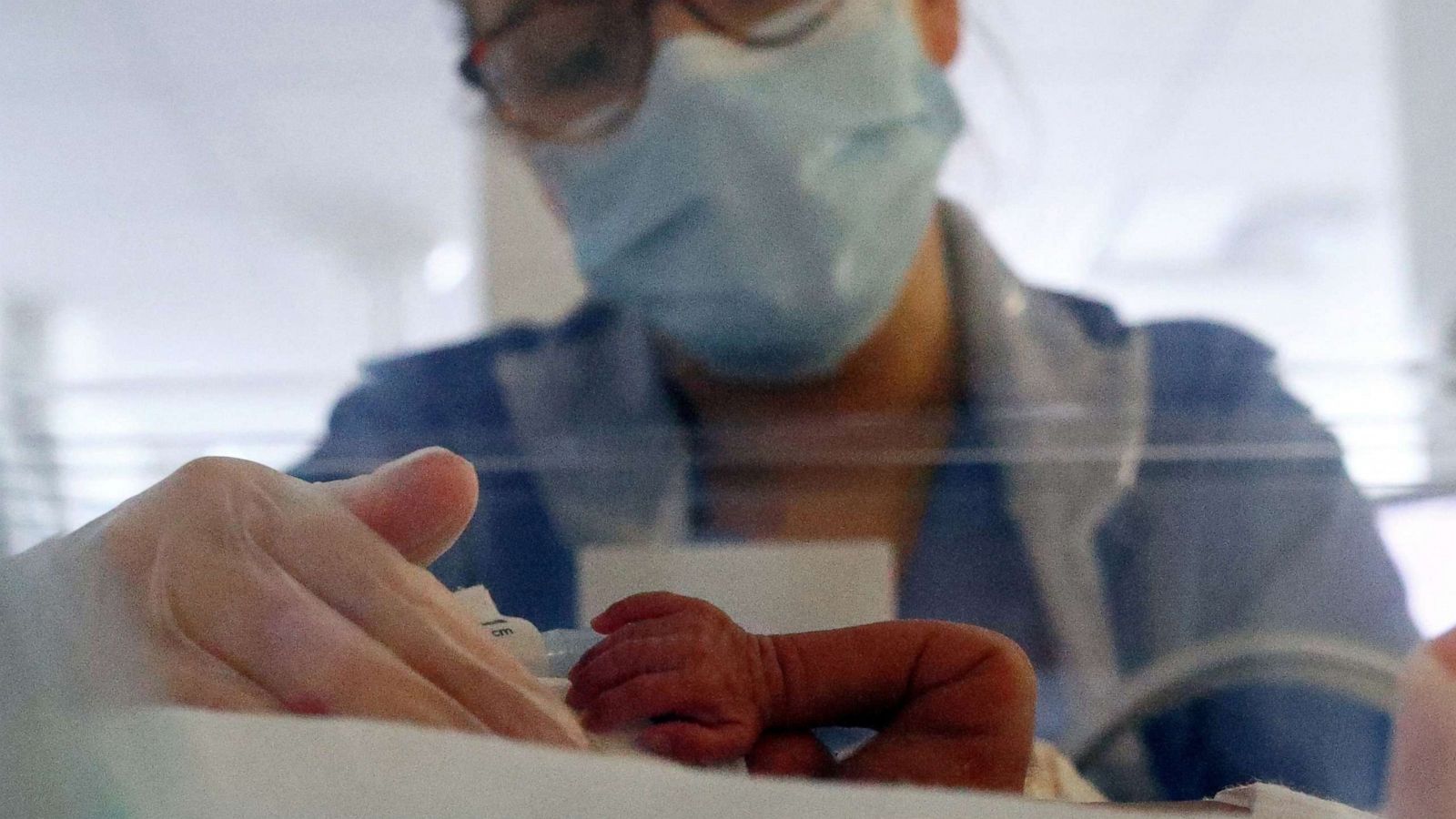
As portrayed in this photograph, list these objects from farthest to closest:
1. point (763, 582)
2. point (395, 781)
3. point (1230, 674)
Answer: point (1230, 674) → point (763, 582) → point (395, 781)

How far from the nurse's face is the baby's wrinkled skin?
0.68 m

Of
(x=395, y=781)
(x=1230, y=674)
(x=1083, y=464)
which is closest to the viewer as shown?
(x=395, y=781)

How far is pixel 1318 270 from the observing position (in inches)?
68.4

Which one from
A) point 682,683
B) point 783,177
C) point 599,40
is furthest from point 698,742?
point 599,40

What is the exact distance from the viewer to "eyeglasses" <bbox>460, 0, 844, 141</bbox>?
31.5 inches

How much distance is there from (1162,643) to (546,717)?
31.9 inches

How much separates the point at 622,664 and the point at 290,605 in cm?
8

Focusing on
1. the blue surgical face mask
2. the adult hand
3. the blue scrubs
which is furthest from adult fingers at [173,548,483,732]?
the blue surgical face mask

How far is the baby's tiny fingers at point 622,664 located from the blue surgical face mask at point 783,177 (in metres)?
0.63

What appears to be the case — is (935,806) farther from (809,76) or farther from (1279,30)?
(1279,30)

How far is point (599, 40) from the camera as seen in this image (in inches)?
32.9

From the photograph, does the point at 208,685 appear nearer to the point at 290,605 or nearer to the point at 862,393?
the point at 290,605

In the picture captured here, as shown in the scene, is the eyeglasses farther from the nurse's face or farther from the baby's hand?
the baby's hand

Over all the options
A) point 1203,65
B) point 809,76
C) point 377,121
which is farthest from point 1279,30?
point 377,121
